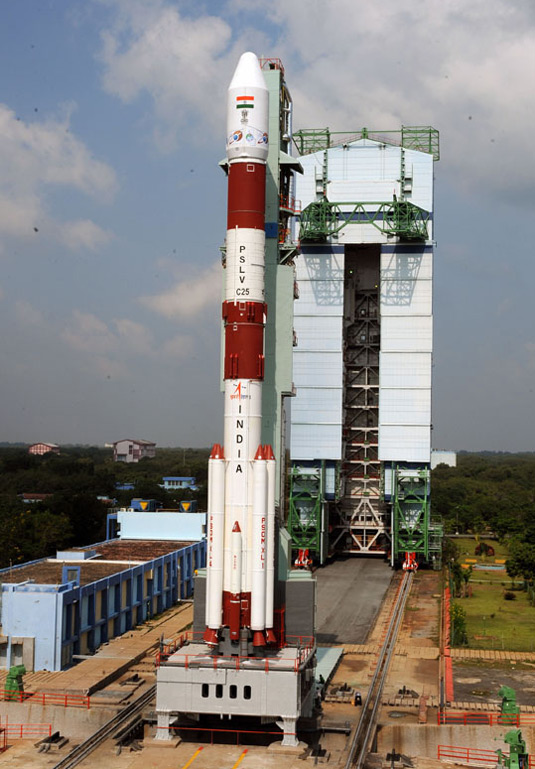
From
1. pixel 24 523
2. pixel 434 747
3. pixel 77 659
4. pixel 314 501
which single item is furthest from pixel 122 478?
pixel 434 747

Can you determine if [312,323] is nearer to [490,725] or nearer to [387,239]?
[387,239]

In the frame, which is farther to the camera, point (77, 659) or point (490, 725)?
point (77, 659)

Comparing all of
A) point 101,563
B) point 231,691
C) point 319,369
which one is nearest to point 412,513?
point 319,369

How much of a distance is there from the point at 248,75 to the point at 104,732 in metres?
25.1

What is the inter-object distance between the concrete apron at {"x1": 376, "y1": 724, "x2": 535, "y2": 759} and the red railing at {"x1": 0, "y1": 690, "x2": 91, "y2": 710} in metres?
11.4

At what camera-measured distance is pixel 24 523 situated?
76188mm

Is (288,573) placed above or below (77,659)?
above

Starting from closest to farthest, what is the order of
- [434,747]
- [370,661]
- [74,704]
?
[434,747] → [74,704] → [370,661]

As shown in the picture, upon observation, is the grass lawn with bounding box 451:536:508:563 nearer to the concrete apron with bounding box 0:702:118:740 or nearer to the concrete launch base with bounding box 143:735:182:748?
the concrete apron with bounding box 0:702:118:740

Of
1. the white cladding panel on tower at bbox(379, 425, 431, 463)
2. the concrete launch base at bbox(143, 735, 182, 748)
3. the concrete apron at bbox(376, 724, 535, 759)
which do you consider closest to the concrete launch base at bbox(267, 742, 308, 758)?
the concrete apron at bbox(376, 724, 535, 759)

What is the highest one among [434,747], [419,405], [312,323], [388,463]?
[312,323]

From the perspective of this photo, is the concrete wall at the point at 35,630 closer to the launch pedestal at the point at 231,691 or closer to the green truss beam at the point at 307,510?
the launch pedestal at the point at 231,691

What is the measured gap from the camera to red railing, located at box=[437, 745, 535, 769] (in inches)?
1178

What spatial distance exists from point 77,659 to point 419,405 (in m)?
33.4
